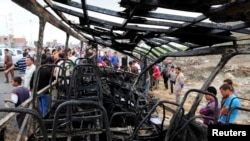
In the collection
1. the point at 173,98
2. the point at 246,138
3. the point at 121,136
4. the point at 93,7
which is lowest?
the point at 173,98

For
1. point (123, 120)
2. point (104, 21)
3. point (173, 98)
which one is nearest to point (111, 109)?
point (123, 120)

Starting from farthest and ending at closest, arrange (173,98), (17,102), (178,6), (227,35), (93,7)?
1. (173,98)
2. (17,102)
3. (227,35)
4. (93,7)
5. (178,6)

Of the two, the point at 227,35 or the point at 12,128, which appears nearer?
the point at 227,35

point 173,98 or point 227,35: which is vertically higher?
point 227,35

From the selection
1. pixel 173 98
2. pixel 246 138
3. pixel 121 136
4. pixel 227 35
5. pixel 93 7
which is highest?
pixel 93 7

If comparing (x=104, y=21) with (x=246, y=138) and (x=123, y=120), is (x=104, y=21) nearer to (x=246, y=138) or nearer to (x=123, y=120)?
(x=123, y=120)

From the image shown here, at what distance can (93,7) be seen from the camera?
14.1 ft

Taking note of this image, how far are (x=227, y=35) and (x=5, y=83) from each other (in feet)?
44.7

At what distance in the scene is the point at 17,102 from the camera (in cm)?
586

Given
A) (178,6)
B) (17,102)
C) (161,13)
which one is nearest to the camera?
(178,6)

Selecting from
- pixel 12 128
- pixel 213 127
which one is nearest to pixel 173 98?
pixel 12 128

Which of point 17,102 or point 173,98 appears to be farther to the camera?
point 173,98

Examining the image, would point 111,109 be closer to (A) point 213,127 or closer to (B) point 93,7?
(B) point 93,7

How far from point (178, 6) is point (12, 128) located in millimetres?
5714
